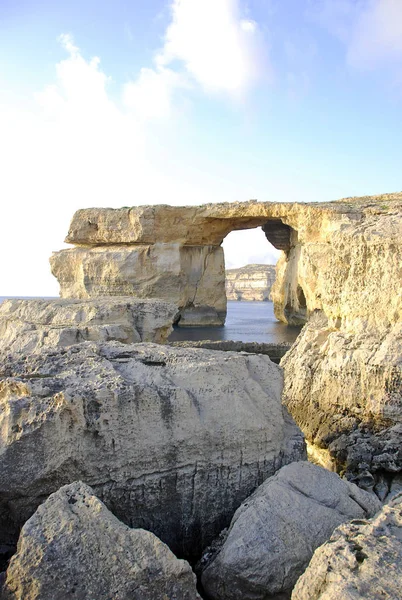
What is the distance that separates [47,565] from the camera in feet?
9.68

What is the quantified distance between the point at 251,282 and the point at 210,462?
74.0 metres

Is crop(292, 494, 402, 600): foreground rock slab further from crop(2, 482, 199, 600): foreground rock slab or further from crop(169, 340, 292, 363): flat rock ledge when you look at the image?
crop(169, 340, 292, 363): flat rock ledge

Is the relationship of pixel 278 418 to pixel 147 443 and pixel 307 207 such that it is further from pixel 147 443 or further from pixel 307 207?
pixel 307 207

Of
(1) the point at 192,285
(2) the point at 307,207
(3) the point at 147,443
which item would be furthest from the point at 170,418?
(1) the point at 192,285

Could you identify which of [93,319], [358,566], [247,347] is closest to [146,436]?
[358,566]

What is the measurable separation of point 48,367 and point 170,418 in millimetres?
1168

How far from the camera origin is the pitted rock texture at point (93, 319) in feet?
26.7

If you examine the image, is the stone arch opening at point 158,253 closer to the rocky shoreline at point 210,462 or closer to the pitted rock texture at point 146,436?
the rocky shoreline at point 210,462

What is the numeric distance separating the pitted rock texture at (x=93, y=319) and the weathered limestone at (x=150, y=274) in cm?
1499

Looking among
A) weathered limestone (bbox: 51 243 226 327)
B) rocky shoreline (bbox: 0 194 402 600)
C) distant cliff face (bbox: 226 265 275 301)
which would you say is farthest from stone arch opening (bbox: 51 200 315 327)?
distant cliff face (bbox: 226 265 275 301)

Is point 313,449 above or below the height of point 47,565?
below

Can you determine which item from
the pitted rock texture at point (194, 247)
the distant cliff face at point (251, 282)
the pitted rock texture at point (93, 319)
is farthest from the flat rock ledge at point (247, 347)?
the distant cliff face at point (251, 282)

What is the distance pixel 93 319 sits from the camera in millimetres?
9211

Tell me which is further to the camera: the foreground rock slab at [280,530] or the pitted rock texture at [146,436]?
the pitted rock texture at [146,436]
